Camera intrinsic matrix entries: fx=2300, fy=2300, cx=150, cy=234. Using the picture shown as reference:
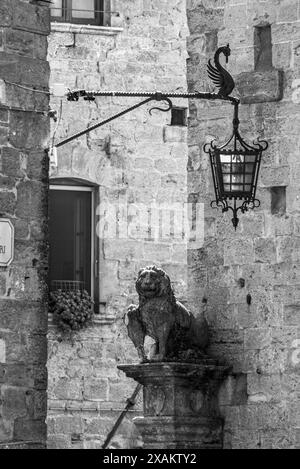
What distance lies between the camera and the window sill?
78.0ft

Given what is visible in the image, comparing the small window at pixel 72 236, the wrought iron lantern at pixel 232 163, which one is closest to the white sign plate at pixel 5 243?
the wrought iron lantern at pixel 232 163

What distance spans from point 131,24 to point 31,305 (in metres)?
6.71

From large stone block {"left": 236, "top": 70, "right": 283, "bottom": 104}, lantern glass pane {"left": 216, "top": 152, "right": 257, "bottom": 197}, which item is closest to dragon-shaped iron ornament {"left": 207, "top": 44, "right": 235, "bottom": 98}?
large stone block {"left": 236, "top": 70, "right": 283, "bottom": 104}

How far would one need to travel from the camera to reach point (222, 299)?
19.1 meters

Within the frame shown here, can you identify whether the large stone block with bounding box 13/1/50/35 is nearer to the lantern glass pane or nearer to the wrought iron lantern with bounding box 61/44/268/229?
the wrought iron lantern with bounding box 61/44/268/229

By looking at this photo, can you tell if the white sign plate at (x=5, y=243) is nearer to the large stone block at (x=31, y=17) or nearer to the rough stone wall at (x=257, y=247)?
the large stone block at (x=31, y=17)

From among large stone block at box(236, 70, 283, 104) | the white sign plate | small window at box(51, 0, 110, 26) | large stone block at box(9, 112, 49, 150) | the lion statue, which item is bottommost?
the lion statue

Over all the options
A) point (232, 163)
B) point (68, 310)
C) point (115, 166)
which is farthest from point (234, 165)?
point (115, 166)

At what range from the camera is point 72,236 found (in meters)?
24.0

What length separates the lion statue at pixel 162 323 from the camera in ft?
61.8

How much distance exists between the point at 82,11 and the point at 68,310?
3.17 meters

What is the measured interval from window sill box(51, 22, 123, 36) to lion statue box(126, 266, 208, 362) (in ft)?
17.9

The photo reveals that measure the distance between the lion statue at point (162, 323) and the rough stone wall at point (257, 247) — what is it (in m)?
0.21
